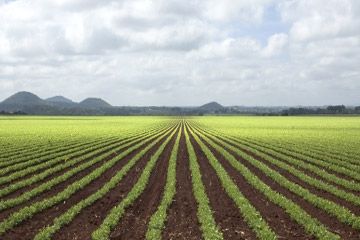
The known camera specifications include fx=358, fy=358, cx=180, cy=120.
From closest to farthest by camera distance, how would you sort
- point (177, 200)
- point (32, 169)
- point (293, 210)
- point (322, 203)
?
point (293, 210) → point (322, 203) → point (177, 200) → point (32, 169)

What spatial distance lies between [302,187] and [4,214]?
1407 centimetres

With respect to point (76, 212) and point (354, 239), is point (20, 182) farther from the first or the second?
point (354, 239)

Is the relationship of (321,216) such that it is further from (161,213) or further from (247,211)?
(161,213)

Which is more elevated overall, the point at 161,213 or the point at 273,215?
the point at 161,213

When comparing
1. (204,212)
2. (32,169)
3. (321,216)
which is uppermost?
(32,169)

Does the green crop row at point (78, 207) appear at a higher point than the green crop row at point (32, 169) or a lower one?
lower

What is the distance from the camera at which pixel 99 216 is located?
46.0 ft

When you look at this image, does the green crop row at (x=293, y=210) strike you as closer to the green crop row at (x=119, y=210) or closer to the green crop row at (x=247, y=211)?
the green crop row at (x=247, y=211)

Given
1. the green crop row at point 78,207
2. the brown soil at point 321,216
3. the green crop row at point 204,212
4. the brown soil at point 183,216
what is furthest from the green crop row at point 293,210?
the green crop row at point 78,207

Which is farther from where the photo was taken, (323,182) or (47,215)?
(323,182)

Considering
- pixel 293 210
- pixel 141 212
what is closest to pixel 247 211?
pixel 293 210

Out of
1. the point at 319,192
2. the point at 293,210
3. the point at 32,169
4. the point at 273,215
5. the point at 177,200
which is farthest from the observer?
the point at 32,169

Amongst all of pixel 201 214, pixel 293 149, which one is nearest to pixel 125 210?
pixel 201 214

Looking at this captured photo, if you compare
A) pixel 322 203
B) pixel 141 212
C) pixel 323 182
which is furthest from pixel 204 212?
pixel 323 182
